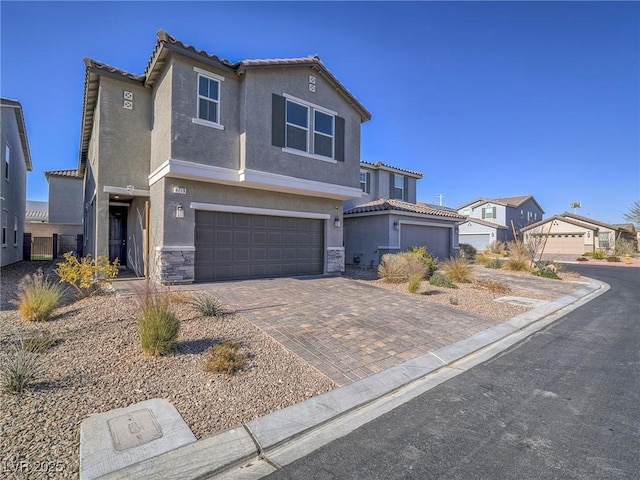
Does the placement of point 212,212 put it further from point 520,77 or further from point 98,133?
point 520,77

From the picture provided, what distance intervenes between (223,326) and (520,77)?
1539 centimetres

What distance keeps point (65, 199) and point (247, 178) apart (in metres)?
25.7

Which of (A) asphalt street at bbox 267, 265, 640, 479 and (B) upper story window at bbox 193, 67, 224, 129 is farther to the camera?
(B) upper story window at bbox 193, 67, 224, 129

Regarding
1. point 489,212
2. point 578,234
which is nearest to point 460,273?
point 489,212

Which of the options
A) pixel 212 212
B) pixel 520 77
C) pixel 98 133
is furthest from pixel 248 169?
pixel 520 77

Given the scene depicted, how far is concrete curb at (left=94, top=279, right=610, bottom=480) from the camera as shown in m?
2.91

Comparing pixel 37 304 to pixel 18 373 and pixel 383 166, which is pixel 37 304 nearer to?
pixel 18 373

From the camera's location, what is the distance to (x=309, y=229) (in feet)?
44.1

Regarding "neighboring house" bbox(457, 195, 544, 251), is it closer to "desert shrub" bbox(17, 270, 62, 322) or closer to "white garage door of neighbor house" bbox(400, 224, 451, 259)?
"white garage door of neighbor house" bbox(400, 224, 451, 259)

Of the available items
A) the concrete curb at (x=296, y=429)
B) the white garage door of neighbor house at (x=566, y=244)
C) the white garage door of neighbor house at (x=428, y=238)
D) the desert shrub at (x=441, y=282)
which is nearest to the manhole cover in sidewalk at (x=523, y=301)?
the desert shrub at (x=441, y=282)

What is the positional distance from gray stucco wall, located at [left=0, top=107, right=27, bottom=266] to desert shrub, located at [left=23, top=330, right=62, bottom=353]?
13.2 metres

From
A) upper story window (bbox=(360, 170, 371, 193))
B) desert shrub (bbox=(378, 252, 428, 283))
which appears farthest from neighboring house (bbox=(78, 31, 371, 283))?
upper story window (bbox=(360, 170, 371, 193))

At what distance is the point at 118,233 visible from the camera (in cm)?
1477

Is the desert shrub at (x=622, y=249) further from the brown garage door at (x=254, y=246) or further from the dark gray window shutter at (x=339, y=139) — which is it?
the brown garage door at (x=254, y=246)
